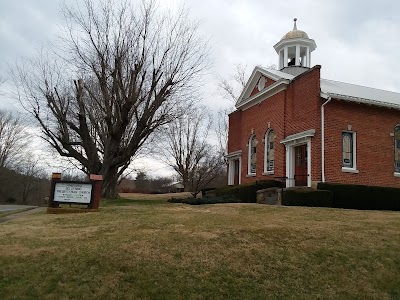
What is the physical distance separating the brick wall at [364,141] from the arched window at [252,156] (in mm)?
6197

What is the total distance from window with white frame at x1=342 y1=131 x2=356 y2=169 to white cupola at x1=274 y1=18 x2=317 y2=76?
23.0 feet

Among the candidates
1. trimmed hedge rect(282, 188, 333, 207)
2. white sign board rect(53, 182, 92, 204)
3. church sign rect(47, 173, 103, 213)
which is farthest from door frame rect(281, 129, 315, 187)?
white sign board rect(53, 182, 92, 204)

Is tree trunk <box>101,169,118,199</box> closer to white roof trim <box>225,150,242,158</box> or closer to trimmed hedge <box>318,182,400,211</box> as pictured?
white roof trim <box>225,150,242,158</box>

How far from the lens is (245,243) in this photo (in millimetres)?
7477

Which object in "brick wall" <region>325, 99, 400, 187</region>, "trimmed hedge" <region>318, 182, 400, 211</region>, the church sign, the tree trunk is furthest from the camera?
the tree trunk

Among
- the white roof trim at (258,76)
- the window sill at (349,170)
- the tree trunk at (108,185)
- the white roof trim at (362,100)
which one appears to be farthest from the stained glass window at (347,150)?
the tree trunk at (108,185)

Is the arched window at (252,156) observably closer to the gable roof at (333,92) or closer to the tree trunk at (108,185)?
the gable roof at (333,92)

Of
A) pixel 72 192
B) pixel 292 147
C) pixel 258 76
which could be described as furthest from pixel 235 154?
pixel 72 192

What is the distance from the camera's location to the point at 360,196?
16.2 meters

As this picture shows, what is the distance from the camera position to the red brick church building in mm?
17078

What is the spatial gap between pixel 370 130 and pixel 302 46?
27.0 ft

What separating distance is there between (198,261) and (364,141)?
13.8m

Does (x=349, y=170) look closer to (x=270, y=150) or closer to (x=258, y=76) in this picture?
(x=270, y=150)

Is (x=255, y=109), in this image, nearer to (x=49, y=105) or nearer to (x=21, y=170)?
(x=49, y=105)
